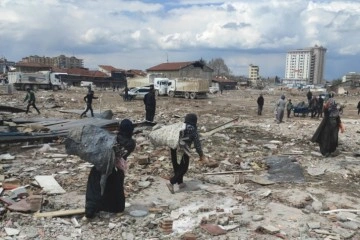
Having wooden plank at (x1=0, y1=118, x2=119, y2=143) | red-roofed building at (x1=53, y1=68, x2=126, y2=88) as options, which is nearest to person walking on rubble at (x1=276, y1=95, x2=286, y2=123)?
wooden plank at (x1=0, y1=118, x2=119, y2=143)

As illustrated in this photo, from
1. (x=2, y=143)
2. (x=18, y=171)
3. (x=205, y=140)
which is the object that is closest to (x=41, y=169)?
(x=18, y=171)

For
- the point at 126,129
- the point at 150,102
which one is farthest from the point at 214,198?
the point at 150,102

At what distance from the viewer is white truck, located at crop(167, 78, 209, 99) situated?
36.0 metres

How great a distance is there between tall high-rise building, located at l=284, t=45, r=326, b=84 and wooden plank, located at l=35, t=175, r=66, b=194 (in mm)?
149641

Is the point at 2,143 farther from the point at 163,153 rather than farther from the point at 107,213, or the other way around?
the point at 107,213

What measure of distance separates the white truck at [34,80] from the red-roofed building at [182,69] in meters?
20.5

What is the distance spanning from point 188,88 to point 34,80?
17835 millimetres

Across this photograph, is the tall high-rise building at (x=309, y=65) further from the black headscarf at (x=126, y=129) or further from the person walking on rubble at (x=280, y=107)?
the black headscarf at (x=126, y=129)

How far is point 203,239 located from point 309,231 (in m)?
1.37

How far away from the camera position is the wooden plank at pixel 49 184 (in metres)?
6.13

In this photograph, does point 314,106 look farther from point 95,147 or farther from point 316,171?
point 95,147

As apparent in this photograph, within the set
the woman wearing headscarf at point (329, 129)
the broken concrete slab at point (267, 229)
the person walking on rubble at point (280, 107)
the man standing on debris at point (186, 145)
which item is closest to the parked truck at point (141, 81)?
the person walking on rubble at point (280, 107)

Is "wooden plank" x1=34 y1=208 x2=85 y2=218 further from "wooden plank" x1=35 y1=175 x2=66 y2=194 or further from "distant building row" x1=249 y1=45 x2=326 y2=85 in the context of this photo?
"distant building row" x1=249 y1=45 x2=326 y2=85

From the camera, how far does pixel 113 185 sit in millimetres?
5098
